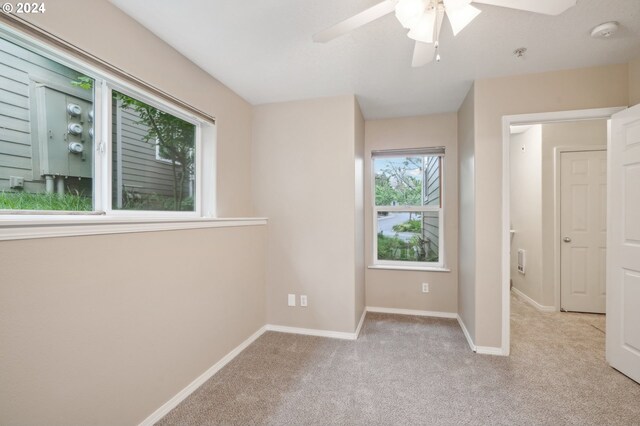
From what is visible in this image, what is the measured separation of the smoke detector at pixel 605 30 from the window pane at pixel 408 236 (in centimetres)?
215

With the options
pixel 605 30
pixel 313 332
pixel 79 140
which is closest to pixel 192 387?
pixel 313 332

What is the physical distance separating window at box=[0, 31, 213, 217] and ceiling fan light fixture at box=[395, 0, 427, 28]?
1.67m

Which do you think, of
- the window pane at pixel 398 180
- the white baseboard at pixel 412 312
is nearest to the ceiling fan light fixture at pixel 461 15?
the window pane at pixel 398 180

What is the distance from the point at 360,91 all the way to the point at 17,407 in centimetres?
310

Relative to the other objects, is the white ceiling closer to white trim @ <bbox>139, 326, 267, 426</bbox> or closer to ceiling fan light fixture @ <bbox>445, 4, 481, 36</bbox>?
ceiling fan light fixture @ <bbox>445, 4, 481, 36</bbox>

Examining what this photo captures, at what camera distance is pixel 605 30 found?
182cm

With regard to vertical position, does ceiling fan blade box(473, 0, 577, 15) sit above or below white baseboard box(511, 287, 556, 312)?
above

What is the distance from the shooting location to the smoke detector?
1.79 metres

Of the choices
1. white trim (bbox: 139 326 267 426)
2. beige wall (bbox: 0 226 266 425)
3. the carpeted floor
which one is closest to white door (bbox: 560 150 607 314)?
the carpeted floor

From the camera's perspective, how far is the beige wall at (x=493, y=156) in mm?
2420

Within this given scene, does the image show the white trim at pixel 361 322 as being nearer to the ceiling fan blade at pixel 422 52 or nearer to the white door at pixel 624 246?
the white door at pixel 624 246

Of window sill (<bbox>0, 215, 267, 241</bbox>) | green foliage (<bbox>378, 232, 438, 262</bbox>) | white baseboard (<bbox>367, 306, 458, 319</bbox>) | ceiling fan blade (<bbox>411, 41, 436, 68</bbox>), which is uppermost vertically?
ceiling fan blade (<bbox>411, 41, 436, 68</bbox>)

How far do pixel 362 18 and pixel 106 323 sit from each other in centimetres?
201

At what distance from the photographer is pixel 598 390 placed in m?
2.00
